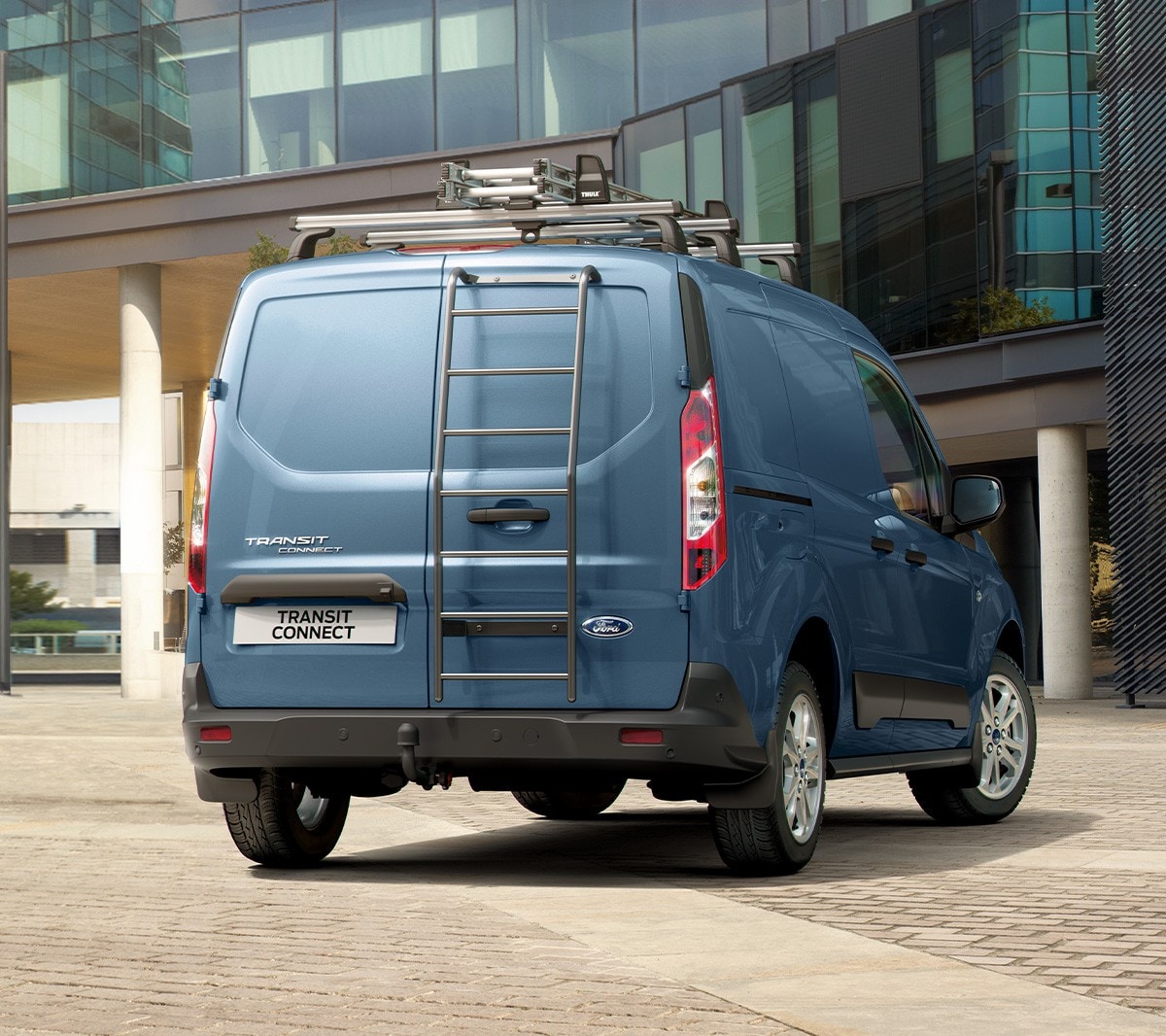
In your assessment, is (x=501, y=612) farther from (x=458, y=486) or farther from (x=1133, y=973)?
(x=1133, y=973)

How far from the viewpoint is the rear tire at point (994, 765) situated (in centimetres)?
1028

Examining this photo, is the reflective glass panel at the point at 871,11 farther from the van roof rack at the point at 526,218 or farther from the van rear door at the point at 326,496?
the van rear door at the point at 326,496

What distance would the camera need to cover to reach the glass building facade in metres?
25.7

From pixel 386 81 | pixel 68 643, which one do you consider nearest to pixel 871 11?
pixel 386 81

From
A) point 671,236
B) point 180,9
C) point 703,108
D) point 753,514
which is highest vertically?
point 180,9

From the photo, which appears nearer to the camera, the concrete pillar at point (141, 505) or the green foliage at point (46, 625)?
the concrete pillar at point (141, 505)

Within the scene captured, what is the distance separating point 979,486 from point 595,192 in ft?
8.28

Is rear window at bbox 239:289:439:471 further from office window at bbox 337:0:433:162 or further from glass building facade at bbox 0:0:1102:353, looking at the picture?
office window at bbox 337:0:433:162

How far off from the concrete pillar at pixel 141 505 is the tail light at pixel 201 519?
26780mm

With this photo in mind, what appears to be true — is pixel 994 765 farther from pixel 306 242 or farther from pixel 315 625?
pixel 306 242

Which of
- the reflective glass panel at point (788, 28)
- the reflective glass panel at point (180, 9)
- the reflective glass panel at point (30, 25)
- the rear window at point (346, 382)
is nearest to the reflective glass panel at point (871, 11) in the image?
the reflective glass panel at point (788, 28)

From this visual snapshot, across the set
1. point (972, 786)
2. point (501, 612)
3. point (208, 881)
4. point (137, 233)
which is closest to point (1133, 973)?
point (501, 612)

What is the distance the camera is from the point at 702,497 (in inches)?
292

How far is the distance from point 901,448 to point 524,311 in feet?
8.65
